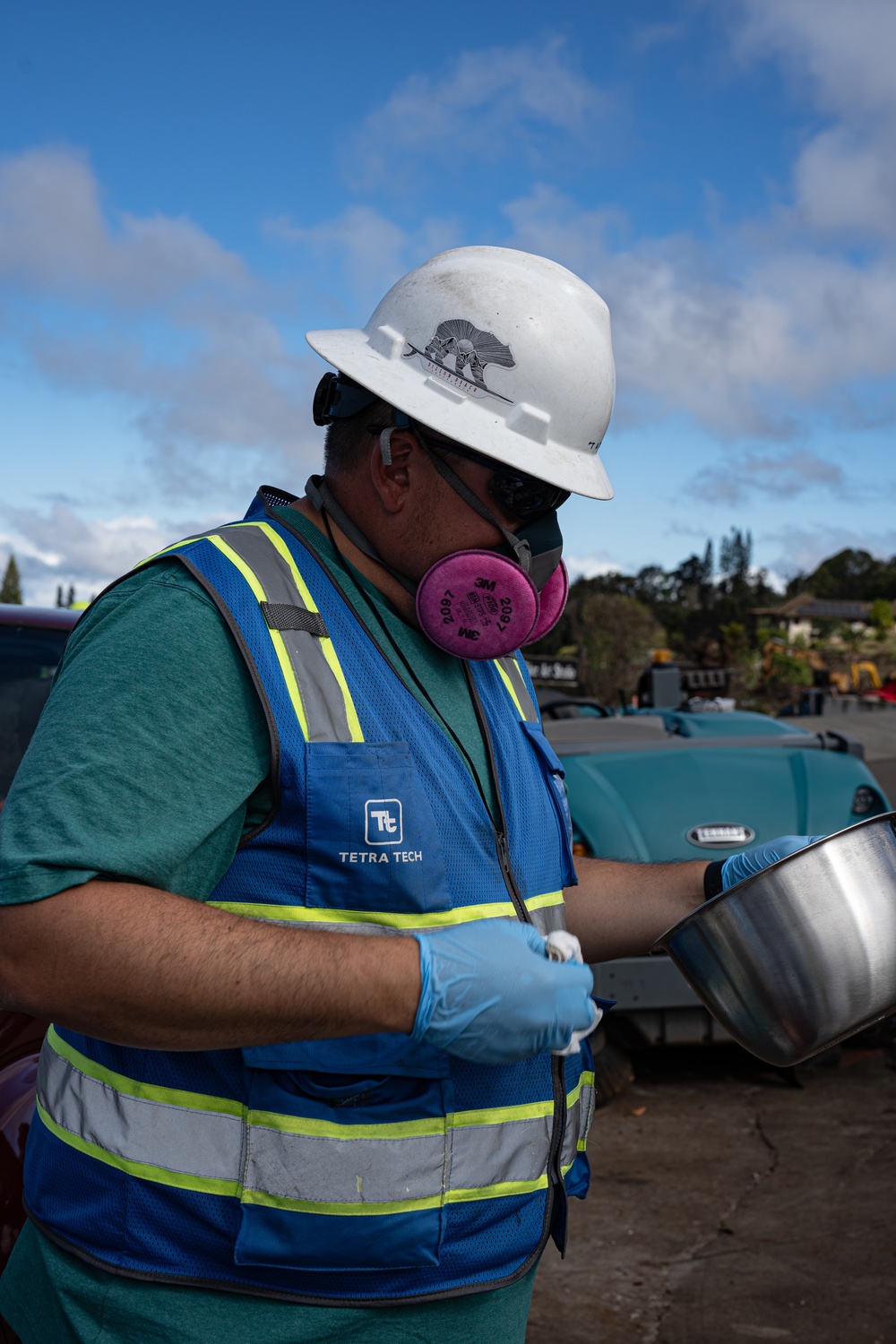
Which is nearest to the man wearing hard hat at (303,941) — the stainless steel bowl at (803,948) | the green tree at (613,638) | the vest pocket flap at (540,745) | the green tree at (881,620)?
the vest pocket flap at (540,745)

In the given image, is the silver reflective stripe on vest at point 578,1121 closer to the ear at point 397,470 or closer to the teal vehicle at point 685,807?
the ear at point 397,470

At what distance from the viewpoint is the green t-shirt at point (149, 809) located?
3.87ft

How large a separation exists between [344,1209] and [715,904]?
2.12ft

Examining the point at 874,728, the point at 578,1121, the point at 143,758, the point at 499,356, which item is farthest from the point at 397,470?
the point at 874,728

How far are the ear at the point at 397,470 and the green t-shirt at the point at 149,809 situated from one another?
0.38 metres

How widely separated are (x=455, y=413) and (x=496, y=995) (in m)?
0.85

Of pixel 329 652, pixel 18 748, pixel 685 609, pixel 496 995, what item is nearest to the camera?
pixel 496 995

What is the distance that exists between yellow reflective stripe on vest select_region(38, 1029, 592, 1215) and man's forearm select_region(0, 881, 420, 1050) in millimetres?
172

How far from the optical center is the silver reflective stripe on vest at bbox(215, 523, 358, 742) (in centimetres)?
137

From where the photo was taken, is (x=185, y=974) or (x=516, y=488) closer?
(x=185, y=974)

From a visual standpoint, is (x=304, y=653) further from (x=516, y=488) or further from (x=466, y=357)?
(x=466, y=357)

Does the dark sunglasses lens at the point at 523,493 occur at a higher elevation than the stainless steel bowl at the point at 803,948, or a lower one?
higher

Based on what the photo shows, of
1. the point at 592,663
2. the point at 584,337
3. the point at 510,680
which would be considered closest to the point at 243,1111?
the point at 510,680

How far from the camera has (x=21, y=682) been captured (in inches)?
124
